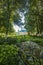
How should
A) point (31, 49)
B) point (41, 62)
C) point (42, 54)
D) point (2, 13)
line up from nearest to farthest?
point (41, 62) < point (42, 54) < point (31, 49) < point (2, 13)

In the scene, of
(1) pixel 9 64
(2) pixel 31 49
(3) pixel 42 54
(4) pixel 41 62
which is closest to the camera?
(1) pixel 9 64

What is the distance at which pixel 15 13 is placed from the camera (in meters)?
20.0

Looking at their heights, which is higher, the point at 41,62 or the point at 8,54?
the point at 8,54

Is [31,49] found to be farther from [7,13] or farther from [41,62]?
[7,13]

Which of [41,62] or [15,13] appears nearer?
[41,62]

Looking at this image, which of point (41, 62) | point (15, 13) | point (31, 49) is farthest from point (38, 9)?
point (41, 62)

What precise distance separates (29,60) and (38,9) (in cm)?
1523

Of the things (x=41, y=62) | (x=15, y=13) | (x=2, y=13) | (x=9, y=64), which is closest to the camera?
(x=9, y=64)

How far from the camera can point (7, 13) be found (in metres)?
18.4

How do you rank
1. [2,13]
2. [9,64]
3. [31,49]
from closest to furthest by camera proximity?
[9,64] < [31,49] < [2,13]

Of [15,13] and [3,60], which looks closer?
[3,60]

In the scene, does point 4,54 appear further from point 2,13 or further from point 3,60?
point 2,13

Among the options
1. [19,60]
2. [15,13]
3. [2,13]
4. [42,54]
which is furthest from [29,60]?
[15,13]

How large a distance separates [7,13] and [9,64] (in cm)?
1338
